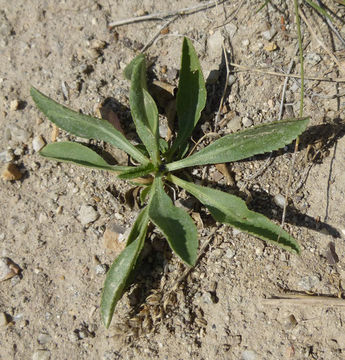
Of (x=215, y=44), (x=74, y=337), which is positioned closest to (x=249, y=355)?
(x=74, y=337)

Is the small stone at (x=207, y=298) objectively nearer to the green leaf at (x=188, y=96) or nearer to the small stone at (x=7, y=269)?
the green leaf at (x=188, y=96)

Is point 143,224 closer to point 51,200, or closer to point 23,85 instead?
point 51,200

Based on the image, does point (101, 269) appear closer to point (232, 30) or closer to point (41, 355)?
point (41, 355)

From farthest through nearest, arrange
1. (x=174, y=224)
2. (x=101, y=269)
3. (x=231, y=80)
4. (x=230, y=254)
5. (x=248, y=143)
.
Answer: (x=231, y=80) → (x=101, y=269) → (x=230, y=254) → (x=248, y=143) → (x=174, y=224)

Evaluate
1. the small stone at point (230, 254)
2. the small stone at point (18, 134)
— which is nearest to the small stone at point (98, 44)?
the small stone at point (18, 134)

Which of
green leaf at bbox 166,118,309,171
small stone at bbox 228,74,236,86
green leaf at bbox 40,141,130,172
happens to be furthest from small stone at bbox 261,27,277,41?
green leaf at bbox 40,141,130,172

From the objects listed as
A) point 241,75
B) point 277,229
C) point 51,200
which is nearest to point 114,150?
point 51,200
